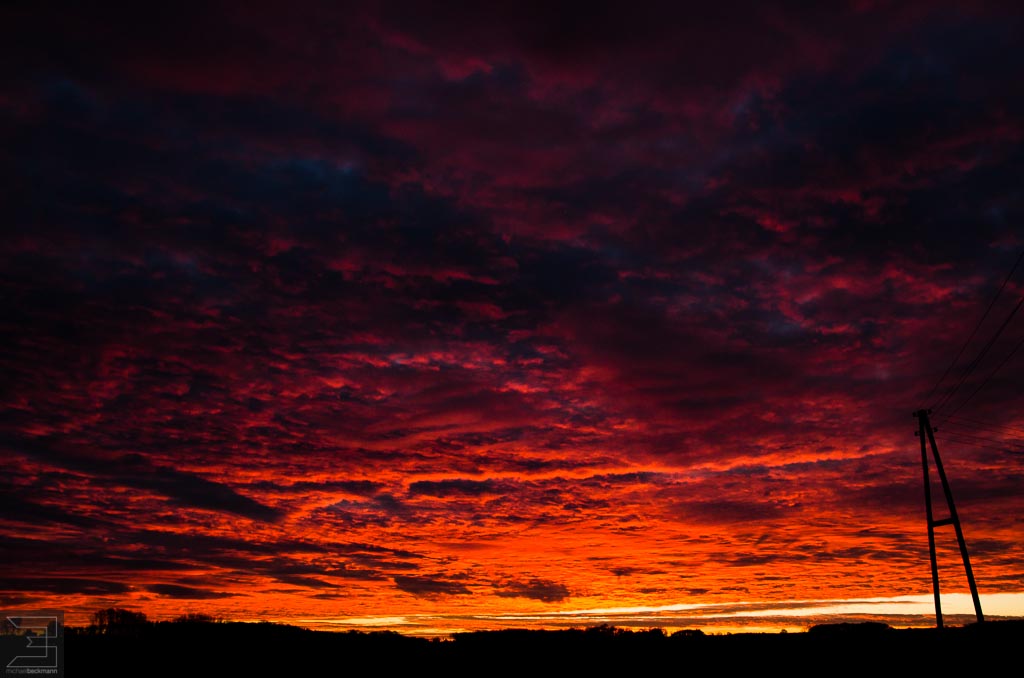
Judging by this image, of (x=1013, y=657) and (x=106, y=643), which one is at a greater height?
(x=106, y=643)

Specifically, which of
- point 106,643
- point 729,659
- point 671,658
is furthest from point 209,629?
point 729,659

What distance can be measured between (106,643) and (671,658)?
3167 cm

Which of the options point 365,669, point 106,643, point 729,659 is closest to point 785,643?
point 729,659

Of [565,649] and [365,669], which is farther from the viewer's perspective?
[565,649]

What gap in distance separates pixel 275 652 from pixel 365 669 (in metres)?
7.29

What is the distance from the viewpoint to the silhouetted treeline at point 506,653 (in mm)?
33406

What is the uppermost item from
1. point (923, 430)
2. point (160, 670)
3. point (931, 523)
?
point (923, 430)

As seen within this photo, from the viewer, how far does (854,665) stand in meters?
34.1

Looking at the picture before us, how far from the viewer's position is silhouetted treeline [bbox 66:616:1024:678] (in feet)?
110

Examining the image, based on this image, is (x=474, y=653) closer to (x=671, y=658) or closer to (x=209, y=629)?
(x=671, y=658)

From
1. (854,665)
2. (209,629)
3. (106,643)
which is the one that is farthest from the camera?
(209,629)

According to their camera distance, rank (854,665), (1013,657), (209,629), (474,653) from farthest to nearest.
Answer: (209,629), (474,653), (854,665), (1013,657)

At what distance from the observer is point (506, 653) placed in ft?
145

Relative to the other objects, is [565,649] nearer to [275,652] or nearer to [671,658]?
[671,658]
